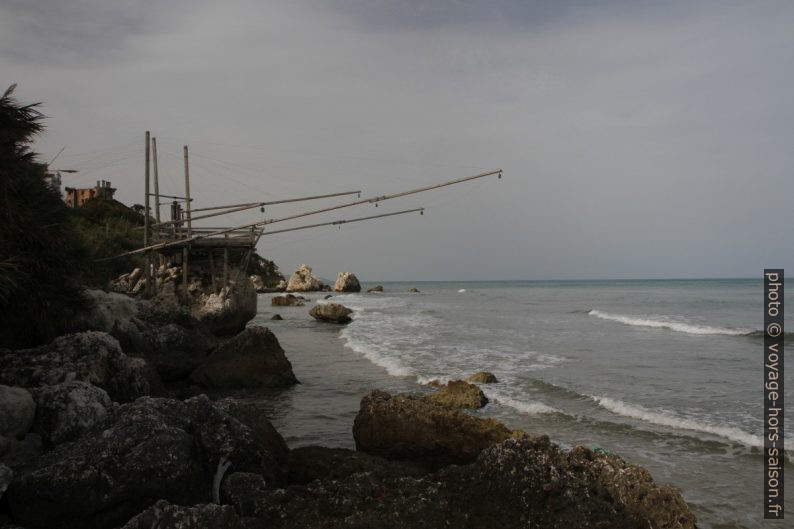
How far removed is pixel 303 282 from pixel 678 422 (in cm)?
7941

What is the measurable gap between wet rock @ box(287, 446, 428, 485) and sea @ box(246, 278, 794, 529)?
7.51ft

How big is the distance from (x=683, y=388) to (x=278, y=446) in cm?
1038

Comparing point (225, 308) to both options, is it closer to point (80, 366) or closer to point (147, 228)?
point (147, 228)

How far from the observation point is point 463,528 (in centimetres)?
413

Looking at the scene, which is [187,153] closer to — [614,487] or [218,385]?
[218,385]

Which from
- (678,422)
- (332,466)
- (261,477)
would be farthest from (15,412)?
(678,422)

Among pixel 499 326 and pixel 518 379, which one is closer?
pixel 518 379

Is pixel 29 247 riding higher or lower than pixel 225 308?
higher

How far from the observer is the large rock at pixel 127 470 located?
4.32 meters

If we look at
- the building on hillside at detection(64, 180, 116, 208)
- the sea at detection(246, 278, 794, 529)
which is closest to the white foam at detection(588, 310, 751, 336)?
the sea at detection(246, 278, 794, 529)

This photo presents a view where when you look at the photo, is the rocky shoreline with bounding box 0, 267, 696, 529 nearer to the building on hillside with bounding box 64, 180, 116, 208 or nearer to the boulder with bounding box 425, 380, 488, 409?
the boulder with bounding box 425, 380, 488, 409

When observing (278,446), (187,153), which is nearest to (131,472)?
(278,446)

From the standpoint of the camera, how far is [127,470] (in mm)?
4422

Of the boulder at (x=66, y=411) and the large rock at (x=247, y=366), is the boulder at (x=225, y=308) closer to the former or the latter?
the large rock at (x=247, y=366)
